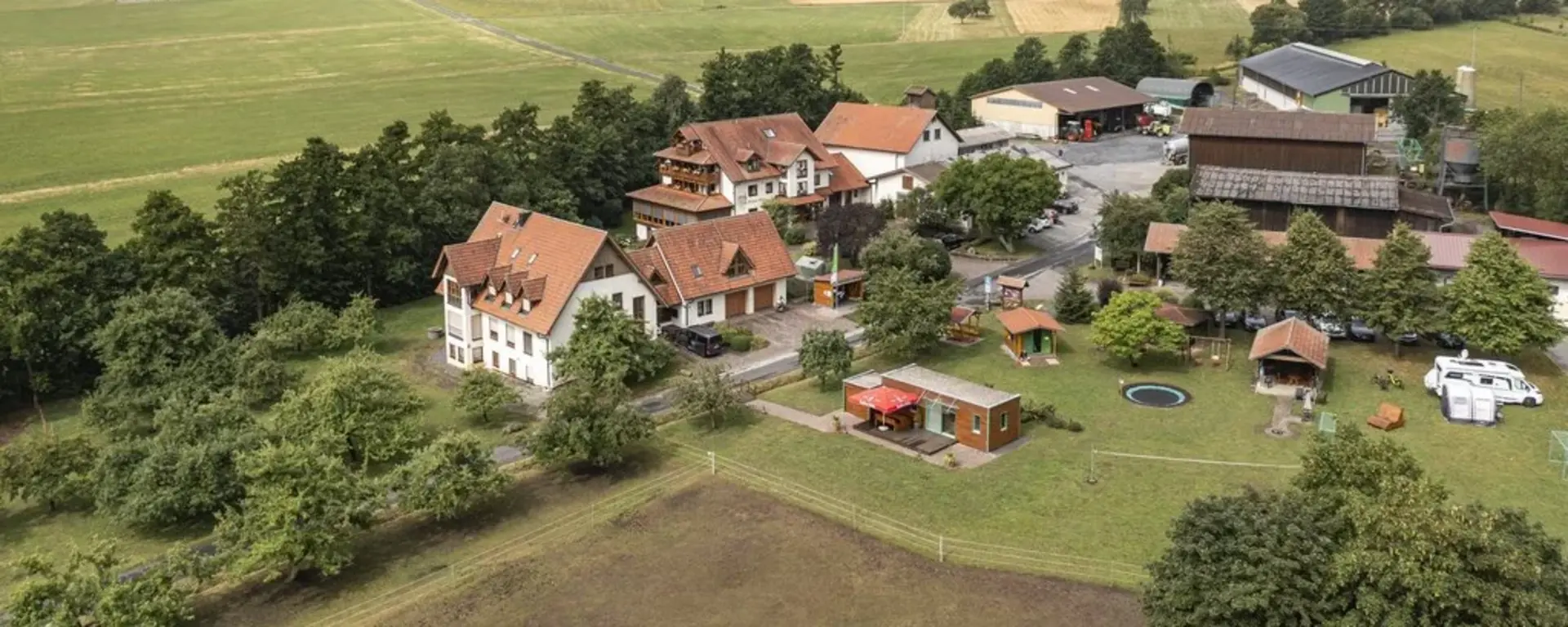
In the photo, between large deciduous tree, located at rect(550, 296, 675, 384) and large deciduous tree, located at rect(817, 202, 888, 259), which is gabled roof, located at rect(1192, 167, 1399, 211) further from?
large deciduous tree, located at rect(550, 296, 675, 384)

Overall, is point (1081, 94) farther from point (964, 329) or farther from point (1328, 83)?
point (964, 329)

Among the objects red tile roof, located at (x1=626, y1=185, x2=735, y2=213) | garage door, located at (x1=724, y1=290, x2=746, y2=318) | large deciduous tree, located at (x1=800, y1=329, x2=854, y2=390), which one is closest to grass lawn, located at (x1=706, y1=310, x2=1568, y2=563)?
large deciduous tree, located at (x1=800, y1=329, x2=854, y2=390)

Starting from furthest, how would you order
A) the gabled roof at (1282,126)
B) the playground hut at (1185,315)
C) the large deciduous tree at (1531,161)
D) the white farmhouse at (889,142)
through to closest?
1. the white farmhouse at (889,142)
2. the gabled roof at (1282,126)
3. the large deciduous tree at (1531,161)
4. the playground hut at (1185,315)

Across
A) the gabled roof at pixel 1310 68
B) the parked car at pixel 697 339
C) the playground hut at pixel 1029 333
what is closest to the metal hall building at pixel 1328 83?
the gabled roof at pixel 1310 68

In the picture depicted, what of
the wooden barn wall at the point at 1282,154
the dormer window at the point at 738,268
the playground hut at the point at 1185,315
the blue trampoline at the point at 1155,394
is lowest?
the blue trampoline at the point at 1155,394

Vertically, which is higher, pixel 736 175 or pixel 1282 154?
pixel 1282 154

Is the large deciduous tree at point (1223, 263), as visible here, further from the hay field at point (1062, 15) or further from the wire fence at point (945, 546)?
the hay field at point (1062, 15)

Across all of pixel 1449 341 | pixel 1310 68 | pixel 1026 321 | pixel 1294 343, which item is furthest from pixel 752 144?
pixel 1310 68

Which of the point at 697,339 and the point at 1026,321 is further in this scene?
the point at 697,339
